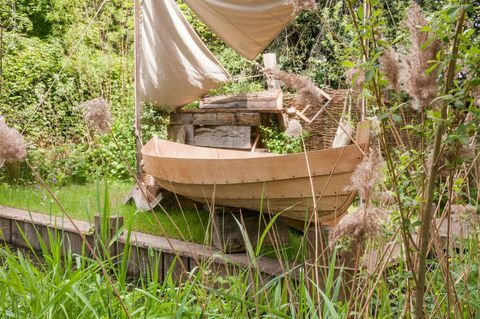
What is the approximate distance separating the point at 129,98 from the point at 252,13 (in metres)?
3.09

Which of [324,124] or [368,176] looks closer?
[368,176]

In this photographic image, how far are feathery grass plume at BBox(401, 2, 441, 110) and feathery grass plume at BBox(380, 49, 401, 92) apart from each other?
0.07 ft

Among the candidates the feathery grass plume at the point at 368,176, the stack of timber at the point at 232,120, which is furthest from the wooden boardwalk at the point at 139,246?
the stack of timber at the point at 232,120

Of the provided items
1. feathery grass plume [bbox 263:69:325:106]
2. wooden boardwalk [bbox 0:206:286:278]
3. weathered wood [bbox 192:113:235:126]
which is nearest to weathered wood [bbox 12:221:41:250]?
wooden boardwalk [bbox 0:206:286:278]

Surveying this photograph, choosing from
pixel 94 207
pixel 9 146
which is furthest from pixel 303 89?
pixel 94 207

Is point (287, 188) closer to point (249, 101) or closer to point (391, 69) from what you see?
A: point (391, 69)

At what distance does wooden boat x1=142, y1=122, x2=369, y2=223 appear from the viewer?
311 centimetres

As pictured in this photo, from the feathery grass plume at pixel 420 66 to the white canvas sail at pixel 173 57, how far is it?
5.11 metres

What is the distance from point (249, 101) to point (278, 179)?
324 cm

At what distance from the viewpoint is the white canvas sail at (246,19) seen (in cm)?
526

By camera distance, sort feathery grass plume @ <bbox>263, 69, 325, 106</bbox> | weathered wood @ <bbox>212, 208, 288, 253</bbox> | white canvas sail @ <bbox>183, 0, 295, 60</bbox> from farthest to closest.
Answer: white canvas sail @ <bbox>183, 0, 295, 60</bbox>, weathered wood @ <bbox>212, 208, 288, 253</bbox>, feathery grass plume @ <bbox>263, 69, 325, 106</bbox>

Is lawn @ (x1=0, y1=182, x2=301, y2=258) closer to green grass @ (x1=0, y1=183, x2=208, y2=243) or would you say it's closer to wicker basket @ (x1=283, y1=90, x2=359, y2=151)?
green grass @ (x1=0, y1=183, x2=208, y2=243)

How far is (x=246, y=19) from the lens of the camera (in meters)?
5.46

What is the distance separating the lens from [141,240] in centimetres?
373
